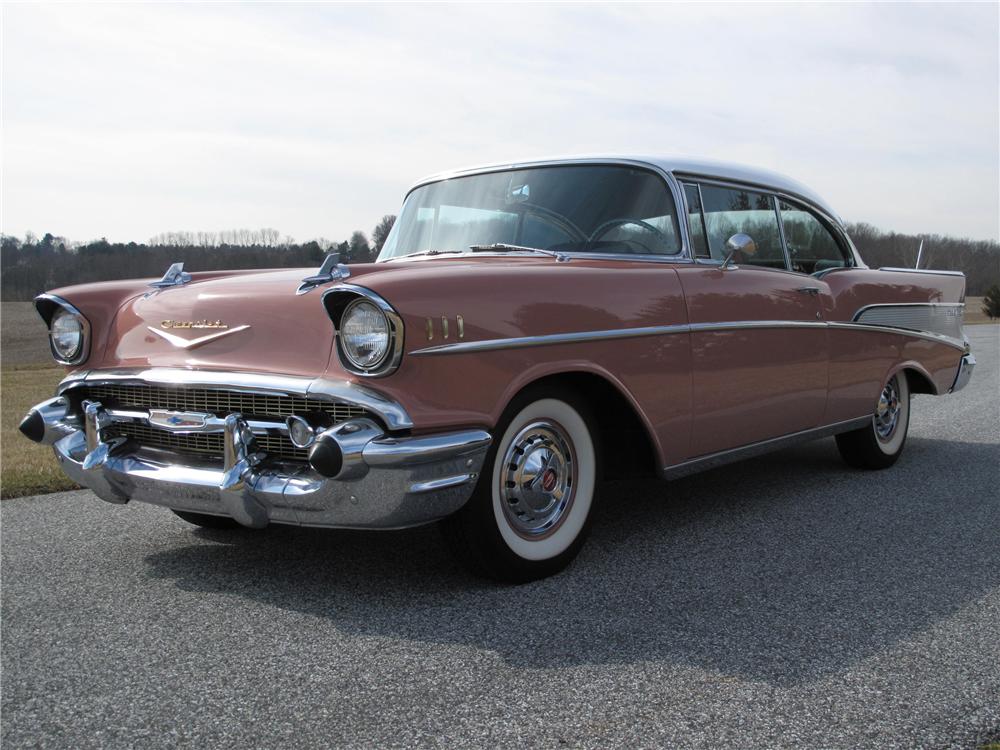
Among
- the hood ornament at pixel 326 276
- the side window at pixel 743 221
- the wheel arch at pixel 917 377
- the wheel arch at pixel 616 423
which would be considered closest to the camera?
the hood ornament at pixel 326 276

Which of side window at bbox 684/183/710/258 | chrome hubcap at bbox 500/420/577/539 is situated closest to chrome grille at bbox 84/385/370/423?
chrome hubcap at bbox 500/420/577/539

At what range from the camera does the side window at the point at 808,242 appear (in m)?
4.99

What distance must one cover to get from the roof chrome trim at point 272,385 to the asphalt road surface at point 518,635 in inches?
27.0

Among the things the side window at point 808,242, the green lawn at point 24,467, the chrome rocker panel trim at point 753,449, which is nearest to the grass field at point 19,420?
the green lawn at point 24,467

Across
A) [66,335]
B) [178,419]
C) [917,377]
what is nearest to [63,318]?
[66,335]

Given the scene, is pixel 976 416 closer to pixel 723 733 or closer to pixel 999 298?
pixel 723 733

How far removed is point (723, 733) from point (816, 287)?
10.1 ft

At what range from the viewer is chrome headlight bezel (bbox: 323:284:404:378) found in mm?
2822

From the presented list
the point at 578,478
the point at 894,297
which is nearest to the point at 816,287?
the point at 894,297

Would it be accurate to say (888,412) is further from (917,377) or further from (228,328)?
(228,328)

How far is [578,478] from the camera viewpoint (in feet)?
11.5

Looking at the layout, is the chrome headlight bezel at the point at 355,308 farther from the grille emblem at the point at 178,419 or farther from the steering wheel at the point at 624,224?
the steering wheel at the point at 624,224

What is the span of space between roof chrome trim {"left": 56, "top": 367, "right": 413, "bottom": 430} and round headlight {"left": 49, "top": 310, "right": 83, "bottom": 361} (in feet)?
1.05

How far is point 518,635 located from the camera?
9.20ft
